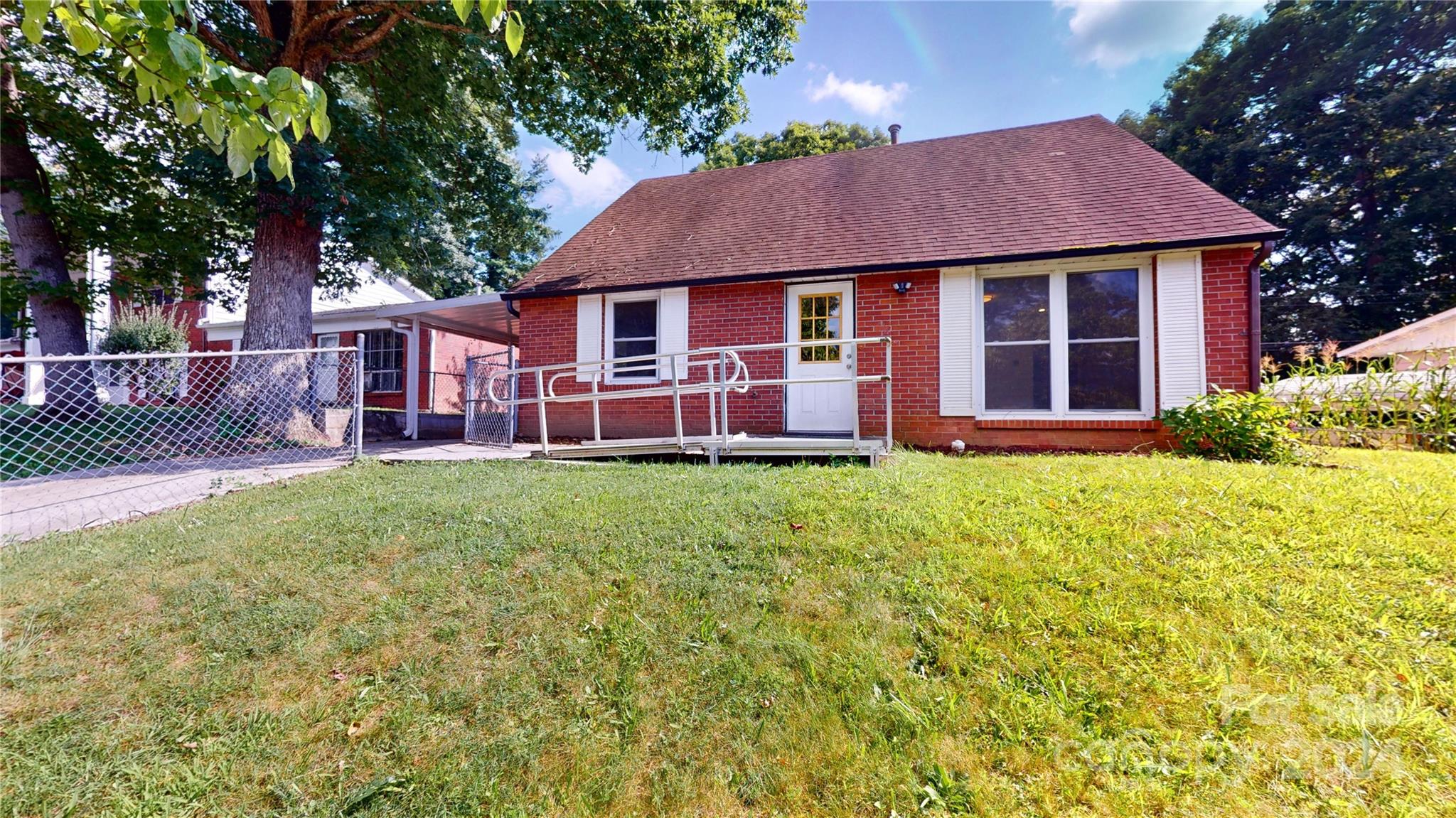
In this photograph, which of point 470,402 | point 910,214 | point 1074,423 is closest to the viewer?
point 1074,423

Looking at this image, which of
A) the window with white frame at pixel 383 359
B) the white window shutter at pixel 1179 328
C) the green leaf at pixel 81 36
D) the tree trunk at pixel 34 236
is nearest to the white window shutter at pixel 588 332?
the green leaf at pixel 81 36

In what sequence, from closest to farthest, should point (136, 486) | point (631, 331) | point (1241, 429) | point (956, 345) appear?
point (136, 486) < point (1241, 429) < point (956, 345) < point (631, 331)

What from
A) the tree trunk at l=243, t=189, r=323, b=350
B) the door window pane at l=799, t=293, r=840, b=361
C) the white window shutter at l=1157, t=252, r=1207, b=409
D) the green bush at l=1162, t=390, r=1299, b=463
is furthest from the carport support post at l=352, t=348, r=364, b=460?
the white window shutter at l=1157, t=252, r=1207, b=409

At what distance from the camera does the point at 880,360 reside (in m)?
7.53

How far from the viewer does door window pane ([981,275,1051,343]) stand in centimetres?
700

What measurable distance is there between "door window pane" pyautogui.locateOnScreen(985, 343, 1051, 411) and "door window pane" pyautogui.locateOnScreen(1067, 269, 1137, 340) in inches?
19.1

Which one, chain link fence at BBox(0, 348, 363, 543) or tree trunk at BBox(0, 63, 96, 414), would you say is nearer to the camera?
chain link fence at BBox(0, 348, 363, 543)

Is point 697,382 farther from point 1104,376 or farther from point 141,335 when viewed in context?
point 141,335

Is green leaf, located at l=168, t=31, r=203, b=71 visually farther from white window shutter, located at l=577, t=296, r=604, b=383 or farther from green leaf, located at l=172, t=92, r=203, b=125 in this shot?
white window shutter, located at l=577, t=296, r=604, b=383

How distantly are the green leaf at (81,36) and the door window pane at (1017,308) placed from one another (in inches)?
307

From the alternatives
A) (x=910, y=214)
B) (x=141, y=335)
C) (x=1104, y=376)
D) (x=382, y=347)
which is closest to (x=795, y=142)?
(x=910, y=214)

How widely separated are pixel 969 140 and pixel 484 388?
1041 centimetres

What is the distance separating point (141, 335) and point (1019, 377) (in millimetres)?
19318

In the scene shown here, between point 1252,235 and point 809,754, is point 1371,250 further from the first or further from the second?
point 809,754
